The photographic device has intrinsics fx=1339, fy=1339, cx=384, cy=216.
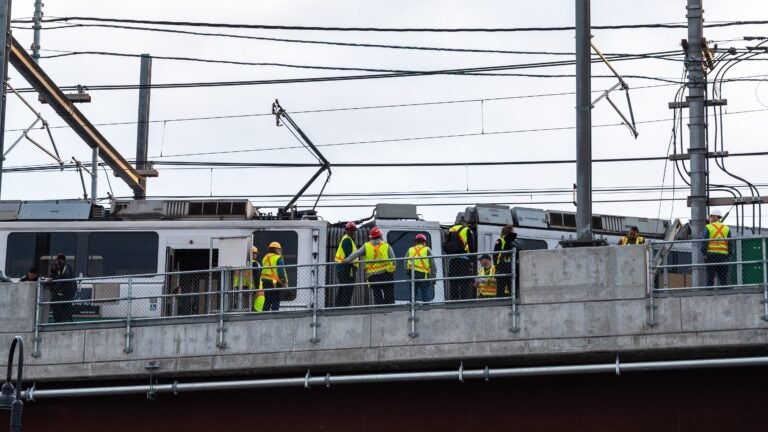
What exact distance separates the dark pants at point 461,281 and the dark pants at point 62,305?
702 cm

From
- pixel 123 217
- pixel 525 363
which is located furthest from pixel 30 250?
pixel 525 363

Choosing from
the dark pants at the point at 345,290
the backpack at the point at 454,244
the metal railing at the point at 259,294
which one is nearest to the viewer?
the metal railing at the point at 259,294

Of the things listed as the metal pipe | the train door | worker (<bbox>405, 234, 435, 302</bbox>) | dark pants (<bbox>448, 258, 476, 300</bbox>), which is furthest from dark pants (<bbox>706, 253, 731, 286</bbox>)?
the train door

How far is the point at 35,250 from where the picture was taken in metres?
28.4

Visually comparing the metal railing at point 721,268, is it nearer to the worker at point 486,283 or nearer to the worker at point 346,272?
the worker at point 486,283

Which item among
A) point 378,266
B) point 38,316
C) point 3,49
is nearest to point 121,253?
point 38,316

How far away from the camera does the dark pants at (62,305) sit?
24.6 m

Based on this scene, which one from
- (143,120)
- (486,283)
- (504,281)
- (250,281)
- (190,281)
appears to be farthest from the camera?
(143,120)

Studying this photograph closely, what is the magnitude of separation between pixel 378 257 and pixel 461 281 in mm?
1559

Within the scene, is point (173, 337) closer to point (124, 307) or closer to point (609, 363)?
point (124, 307)

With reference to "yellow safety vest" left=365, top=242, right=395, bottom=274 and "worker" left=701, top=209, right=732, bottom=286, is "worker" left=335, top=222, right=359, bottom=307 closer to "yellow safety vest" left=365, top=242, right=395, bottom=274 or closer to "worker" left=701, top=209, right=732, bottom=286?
"yellow safety vest" left=365, top=242, right=395, bottom=274

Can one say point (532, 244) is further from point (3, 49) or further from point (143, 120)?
point (143, 120)

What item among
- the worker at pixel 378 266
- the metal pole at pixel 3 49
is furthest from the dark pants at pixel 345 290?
the metal pole at pixel 3 49

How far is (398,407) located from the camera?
22109 millimetres
